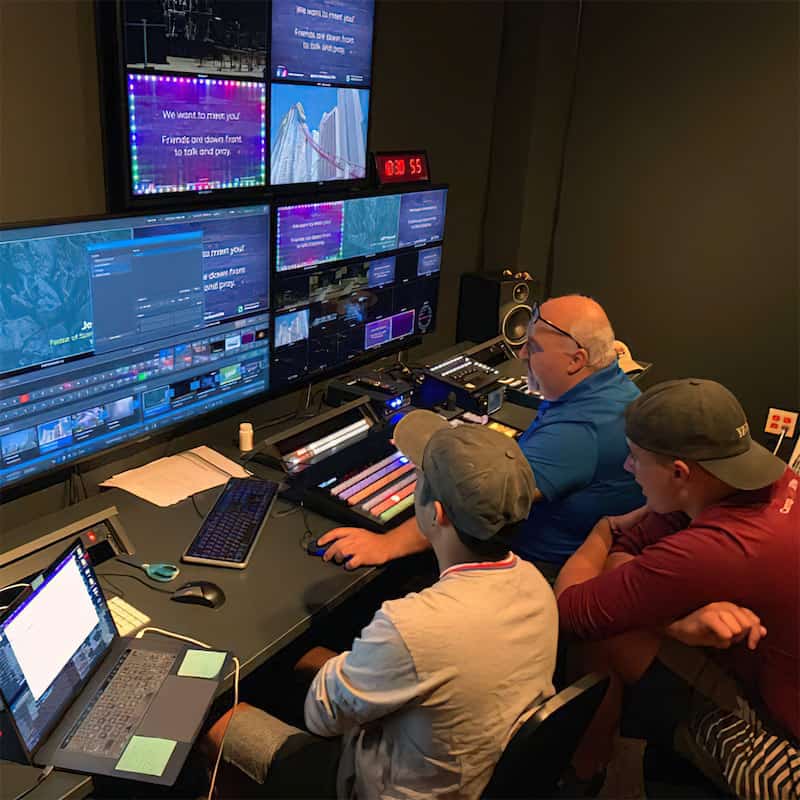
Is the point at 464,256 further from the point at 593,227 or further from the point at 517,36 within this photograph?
the point at 517,36

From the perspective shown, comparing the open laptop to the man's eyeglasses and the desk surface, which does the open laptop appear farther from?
the man's eyeglasses

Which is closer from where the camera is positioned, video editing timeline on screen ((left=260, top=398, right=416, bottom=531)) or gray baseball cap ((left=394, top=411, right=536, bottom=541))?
gray baseball cap ((left=394, top=411, right=536, bottom=541))

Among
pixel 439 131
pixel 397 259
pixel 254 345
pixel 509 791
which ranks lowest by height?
pixel 509 791

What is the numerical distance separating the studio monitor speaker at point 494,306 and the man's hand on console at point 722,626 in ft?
6.35

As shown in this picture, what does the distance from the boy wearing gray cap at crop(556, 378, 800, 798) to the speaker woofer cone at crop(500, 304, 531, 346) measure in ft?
5.67

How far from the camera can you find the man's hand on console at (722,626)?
1456 millimetres

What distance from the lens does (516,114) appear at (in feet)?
12.0

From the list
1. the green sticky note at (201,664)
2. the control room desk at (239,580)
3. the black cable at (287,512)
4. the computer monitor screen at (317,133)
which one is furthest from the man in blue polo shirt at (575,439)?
the computer monitor screen at (317,133)

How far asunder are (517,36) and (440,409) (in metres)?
1.89

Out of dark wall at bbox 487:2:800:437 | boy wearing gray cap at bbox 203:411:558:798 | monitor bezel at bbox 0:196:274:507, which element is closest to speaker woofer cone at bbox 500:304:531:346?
dark wall at bbox 487:2:800:437

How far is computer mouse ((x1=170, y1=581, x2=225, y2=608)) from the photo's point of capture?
1.66 meters

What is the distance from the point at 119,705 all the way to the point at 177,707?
0.33 ft

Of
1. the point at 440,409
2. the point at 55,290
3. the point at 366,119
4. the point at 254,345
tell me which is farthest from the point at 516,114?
the point at 55,290

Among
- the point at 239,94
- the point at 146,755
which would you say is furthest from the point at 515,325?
the point at 146,755
